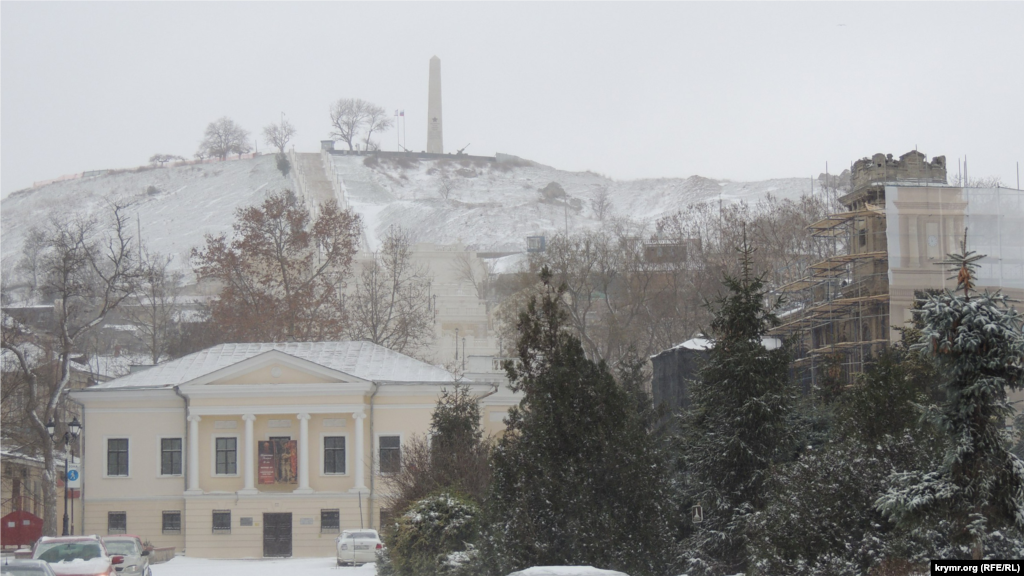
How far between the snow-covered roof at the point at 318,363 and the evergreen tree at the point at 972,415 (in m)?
35.3

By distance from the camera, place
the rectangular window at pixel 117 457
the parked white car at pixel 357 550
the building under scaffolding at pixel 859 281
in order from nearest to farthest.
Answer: the parked white car at pixel 357 550 → the building under scaffolding at pixel 859 281 → the rectangular window at pixel 117 457

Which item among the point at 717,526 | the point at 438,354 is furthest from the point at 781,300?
the point at 438,354

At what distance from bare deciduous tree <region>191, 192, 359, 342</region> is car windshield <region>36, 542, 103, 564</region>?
3974 centimetres

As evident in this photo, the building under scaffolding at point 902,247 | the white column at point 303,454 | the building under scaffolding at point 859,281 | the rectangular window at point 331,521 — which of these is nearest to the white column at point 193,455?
the white column at point 303,454

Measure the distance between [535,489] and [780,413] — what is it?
4.53 m

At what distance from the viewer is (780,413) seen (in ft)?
72.2

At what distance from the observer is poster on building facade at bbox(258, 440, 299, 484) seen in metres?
48.6

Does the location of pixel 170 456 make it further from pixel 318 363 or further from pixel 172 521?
pixel 318 363

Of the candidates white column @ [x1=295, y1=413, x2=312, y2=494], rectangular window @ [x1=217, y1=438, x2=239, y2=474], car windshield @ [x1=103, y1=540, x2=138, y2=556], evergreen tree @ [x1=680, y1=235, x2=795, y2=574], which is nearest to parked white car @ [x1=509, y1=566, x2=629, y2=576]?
evergreen tree @ [x1=680, y1=235, x2=795, y2=574]

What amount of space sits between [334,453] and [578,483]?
30.0 meters

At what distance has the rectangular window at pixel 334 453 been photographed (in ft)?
161

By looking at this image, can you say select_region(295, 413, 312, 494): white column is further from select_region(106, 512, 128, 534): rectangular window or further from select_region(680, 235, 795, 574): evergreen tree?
select_region(680, 235, 795, 574): evergreen tree

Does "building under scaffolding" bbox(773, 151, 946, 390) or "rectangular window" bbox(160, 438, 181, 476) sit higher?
"building under scaffolding" bbox(773, 151, 946, 390)

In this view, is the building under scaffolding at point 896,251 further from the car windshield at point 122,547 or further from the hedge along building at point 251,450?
A: the car windshield at point 122,547
